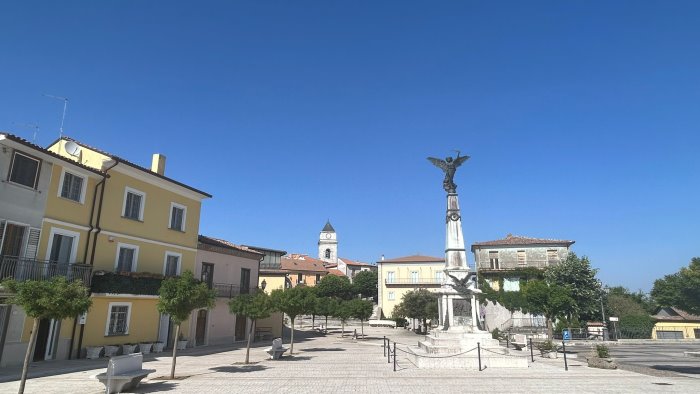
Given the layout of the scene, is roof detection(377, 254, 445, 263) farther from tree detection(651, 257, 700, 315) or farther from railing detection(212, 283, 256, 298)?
railing detection(212, 283, 256, 298)

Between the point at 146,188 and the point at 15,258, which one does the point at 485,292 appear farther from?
the point at 15,258

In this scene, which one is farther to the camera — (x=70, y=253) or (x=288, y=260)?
(x=288, y=260)

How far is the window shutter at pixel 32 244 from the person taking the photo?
16.6 meters

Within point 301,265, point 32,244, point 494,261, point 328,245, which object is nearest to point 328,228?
point 328,245

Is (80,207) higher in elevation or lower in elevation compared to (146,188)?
lower

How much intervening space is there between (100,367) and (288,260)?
231 ft

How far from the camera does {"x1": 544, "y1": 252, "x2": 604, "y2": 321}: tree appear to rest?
41.5 meters

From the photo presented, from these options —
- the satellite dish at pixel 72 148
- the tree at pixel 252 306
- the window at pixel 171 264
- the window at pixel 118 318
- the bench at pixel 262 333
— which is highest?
the satellite dish at pixel 72 148

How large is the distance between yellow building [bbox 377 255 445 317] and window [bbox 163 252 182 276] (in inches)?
1828

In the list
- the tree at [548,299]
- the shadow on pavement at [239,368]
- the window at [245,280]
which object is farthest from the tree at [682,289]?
the shadow on pavement at [239,368]

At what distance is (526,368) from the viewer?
1709 cm

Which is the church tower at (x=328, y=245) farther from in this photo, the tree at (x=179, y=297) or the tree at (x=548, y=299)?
the tree at (x=179, y=297)

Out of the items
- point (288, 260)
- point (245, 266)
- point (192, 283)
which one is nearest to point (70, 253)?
point (192, 283)

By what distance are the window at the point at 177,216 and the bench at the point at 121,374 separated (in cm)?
1366
